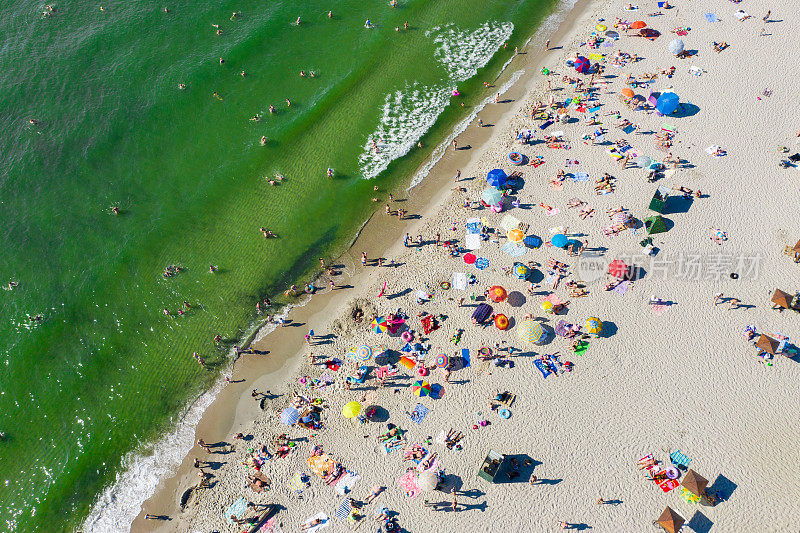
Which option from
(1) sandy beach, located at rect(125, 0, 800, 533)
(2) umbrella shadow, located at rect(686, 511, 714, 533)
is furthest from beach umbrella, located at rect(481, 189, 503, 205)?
(2) umbrella shadow, located at rect(686, 511, 714, 533)

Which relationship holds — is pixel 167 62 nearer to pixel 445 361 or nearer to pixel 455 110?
pixel 455 110

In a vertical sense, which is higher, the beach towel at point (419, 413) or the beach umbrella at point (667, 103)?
the beach umbrella at point (667, 103)

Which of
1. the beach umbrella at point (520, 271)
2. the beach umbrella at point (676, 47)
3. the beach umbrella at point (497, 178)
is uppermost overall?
the beach umbrella at point (676, 47)

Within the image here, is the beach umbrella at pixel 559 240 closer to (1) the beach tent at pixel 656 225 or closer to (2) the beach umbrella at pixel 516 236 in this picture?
(2) the beach umbrella at pixel 516 236

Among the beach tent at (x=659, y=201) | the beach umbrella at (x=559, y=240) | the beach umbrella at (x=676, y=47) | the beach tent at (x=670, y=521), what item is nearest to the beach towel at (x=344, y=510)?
the beach tent at (x=670, y=521)

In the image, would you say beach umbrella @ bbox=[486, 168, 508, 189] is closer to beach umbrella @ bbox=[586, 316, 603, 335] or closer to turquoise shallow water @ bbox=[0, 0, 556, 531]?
turquoise shallow water @ bbox=[0, 0, 556, 531]

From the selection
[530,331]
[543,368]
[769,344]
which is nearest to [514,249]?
[530,331]

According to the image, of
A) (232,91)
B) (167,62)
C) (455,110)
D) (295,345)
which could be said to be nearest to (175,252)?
(295,345)
